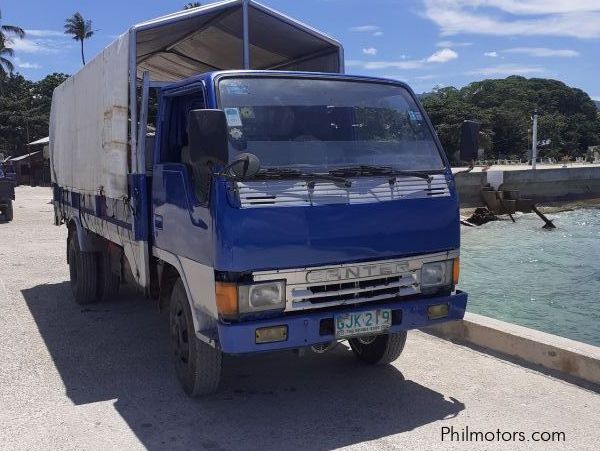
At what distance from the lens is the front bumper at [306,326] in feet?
12.7

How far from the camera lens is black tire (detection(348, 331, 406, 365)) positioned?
5207mm

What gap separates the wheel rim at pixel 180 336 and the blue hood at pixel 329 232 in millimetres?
1025

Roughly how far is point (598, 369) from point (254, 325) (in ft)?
9.13

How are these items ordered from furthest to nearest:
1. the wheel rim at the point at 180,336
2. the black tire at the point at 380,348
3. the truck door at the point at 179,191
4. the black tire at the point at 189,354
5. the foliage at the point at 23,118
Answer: the foliage at the point at 23,118 < the black tire at the point at 380,348 < the wheel rim at the point at 180,336 < the black tire at the point at 189,354 < the truck door at the point at 179,191

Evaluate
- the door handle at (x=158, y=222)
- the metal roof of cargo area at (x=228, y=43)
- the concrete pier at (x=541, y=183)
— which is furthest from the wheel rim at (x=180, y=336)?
the concrete pier at (x=541, y=183)

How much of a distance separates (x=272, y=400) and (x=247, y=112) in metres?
2.13

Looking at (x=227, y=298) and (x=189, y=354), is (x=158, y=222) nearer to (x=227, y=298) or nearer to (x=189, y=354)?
(x=189, y=354)

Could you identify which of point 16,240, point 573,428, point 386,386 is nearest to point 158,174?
point 386,386

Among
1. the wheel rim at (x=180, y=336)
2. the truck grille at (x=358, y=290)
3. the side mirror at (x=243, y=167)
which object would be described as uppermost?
the side mirror at (x=243, y=167)

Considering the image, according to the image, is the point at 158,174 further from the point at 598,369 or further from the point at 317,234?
the point at 598,369

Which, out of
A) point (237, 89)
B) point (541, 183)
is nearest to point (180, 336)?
point (237, 89)

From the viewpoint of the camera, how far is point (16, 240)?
47.5 ft

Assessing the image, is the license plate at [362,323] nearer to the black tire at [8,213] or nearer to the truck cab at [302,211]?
the truck cab at [302,211]

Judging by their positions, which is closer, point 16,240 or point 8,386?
point 8,386
